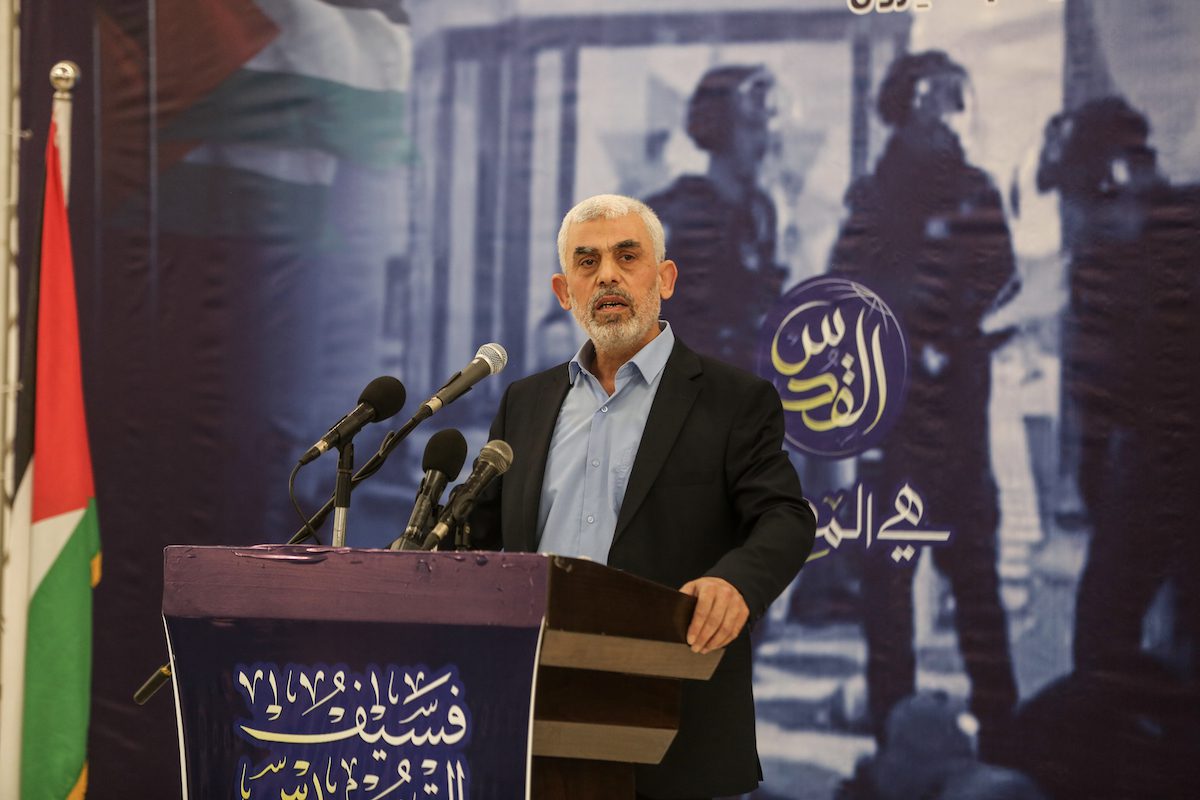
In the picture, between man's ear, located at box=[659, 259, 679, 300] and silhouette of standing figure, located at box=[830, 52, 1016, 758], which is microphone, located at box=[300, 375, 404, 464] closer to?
man's ear, located at box=[659, 259, 679, 300]

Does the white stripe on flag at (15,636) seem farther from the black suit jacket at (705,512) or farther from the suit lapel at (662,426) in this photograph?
the suit lapel at (662,426)

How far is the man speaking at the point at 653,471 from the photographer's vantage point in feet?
6.18

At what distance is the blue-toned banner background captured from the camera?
353cm

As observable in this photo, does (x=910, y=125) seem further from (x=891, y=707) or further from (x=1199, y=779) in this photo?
(x=1199, y=779)

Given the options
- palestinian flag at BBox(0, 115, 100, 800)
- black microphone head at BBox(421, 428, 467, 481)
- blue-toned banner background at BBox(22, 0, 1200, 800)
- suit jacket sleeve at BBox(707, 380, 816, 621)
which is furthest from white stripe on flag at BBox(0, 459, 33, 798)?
suit jacket sleeve at BBox(707, 380, 816, 621)

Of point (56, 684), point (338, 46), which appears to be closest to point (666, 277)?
point (338, 46)

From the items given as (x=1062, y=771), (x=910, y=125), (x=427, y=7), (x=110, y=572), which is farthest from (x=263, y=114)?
(x=1062, y=771)

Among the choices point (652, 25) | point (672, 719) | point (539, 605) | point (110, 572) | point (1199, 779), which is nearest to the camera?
point (539, 605)

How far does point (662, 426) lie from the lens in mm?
2031

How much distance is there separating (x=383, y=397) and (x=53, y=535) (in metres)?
2.47

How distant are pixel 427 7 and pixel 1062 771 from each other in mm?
3146

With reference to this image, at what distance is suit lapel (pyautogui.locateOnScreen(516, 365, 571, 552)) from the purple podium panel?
26.4 inches

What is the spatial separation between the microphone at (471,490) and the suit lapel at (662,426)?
30 centimetres

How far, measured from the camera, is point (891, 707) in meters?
3.62
